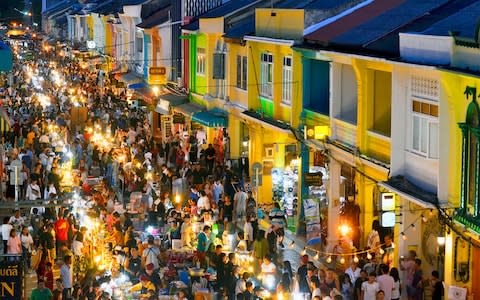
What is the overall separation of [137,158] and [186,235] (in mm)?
14567

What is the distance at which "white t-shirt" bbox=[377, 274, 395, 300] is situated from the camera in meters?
21.6

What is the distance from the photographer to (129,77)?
6153 centimetres

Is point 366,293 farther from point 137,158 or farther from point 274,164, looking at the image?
point 137,158

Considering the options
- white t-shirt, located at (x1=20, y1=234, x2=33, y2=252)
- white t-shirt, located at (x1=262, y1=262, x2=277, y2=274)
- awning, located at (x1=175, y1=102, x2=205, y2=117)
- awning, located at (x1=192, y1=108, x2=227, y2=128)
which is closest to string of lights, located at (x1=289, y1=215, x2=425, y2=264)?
white t-shirt, located at (x1=262, y1=262, x2=277, y2=274)

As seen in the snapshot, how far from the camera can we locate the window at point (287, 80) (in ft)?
110

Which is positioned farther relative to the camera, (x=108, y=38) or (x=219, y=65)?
(x=108, y=38)

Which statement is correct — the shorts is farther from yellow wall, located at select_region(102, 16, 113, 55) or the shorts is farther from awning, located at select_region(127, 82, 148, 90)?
yellow wall, located at select_region(102, 16, 113, 55)

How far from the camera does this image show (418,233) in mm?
23797

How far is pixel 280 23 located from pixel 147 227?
25.9ft

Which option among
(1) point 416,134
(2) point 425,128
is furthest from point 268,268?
(2) point 425,128

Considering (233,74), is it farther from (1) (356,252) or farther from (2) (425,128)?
(2) (425,128)

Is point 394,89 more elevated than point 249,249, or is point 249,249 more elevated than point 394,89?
point 394,89

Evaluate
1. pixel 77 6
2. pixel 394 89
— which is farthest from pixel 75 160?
pixel 77 6

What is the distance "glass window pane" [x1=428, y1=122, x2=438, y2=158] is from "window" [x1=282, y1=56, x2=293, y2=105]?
37.4 ft
